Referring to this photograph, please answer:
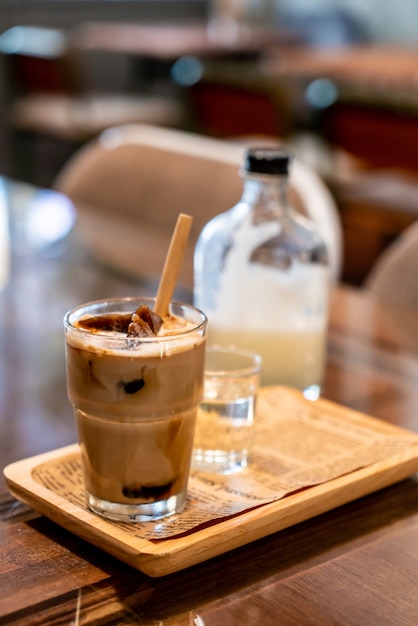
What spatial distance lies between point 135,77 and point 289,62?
802 millimetres

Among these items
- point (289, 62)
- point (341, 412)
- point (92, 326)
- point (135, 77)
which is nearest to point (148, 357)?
point (92, 326)

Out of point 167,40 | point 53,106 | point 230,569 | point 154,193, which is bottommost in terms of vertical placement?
point 230,569

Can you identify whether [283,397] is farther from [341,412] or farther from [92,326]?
[92,326]

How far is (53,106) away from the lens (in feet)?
13.8

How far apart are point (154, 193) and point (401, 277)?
50 centimetres

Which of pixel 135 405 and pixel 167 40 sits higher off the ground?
pixel 167 40

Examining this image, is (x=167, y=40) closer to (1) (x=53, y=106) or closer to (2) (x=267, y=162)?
(1) (x=53, y=106)

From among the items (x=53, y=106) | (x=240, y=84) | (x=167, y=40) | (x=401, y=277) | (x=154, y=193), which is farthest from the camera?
(x=167, y=40)

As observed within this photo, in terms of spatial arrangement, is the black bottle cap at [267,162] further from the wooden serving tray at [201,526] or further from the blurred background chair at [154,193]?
the blurred background chair at [154,193]

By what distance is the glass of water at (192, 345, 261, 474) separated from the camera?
2.07ft

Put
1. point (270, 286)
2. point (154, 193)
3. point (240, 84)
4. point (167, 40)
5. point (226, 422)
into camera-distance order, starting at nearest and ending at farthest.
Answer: point (226, 422)
point (270, 286)
point (154, 193)
point (240, 84)
point (167, 40)

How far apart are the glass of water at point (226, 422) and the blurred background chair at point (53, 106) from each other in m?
3.40

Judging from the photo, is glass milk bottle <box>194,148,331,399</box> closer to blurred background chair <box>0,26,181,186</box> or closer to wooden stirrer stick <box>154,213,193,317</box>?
wooden stirrer stick <box>154,213,193,317</box>

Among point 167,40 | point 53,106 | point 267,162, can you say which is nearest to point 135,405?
point 267,162
